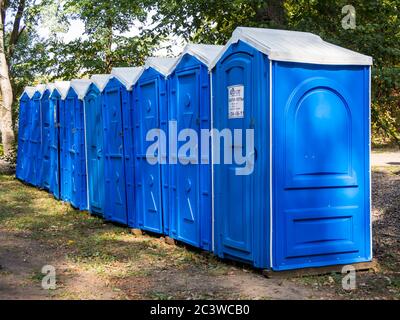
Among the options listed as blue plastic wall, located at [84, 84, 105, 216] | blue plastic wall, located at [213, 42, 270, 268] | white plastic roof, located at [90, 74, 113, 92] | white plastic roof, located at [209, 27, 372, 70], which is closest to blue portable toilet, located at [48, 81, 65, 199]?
blue plastic wall, located at [84, 84, 105, 216]

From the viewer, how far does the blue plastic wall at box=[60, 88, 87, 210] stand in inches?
412

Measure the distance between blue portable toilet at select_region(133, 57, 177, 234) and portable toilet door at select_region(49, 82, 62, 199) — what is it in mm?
4238

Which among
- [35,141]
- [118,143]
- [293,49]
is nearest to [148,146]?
[118,143]

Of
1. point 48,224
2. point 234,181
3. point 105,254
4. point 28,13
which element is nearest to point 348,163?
point 234,181

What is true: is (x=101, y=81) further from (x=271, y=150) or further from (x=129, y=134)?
(x=271, y=150)

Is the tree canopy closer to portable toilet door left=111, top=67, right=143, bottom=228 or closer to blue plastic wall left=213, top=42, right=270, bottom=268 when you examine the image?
portable toilet door left=111, top=67, right=143, bottom=228

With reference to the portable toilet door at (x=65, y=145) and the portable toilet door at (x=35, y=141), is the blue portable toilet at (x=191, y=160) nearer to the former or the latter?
the portable toilet door at (x=65, y=145)

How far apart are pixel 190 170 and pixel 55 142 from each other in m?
6.29

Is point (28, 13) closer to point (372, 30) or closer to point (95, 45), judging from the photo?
point (95, 45)

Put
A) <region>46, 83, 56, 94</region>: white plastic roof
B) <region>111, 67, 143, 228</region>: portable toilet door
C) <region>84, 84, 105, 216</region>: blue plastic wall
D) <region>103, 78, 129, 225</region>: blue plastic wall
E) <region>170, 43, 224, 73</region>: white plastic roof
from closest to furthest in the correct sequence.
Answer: <region>170, 43, 224, 73</region>: white plastic roof, <region>111, 67, 143, 228</region>: portable toilet door, <region>103, 78, 129, 225</region>: blue plastic wall, <region>84, 84, 105, 216</region>: blue plastic wall, <region>46, 83, 56, 94</region>: white plastic roof

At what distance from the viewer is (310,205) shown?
5562mm

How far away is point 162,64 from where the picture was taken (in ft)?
24.7

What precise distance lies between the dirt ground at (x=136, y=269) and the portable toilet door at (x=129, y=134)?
1.27ft

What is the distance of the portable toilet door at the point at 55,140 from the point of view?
1204 centimetres
